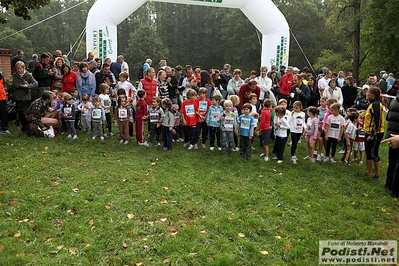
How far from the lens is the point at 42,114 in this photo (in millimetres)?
8812

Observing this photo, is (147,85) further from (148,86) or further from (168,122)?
(168,122)

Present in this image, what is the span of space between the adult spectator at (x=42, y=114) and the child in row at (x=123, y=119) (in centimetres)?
177

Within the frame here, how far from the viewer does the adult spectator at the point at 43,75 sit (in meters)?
9.38

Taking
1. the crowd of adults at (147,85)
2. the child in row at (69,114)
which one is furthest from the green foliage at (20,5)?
the child in row at (69,114)

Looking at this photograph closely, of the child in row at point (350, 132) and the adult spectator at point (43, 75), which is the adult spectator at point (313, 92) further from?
the adult spectator at point (43, 75)

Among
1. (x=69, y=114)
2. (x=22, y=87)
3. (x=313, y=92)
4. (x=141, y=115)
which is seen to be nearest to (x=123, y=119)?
(x=141, y=115)

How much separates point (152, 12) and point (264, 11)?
4245 centimetres

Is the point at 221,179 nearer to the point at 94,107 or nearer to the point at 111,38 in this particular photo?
the point at 94,107

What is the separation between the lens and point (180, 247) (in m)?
4.17

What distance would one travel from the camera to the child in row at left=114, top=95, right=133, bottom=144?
337 inches

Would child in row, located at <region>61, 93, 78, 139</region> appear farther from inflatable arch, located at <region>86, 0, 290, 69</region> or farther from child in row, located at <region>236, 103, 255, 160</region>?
child in row, located at <region>236, 103, 255, 160</region>

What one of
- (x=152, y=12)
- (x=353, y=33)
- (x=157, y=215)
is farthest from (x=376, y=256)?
(x=152, y=12)

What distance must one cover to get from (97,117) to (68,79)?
5.49ft

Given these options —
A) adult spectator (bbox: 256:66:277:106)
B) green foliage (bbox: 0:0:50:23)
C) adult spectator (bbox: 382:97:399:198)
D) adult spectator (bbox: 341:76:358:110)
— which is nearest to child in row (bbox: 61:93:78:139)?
green foliage (bbox: 0:0:50:23)
